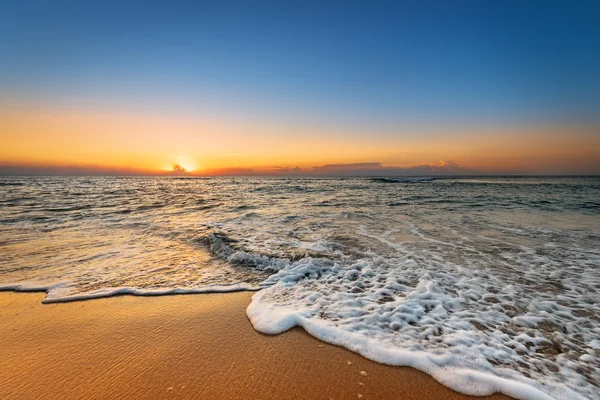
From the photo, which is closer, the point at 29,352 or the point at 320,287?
the point at 29,352

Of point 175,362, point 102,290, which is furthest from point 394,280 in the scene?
point 102,290

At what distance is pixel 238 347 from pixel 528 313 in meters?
3.89

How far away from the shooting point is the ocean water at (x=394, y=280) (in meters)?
2.92

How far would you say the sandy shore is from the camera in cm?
250

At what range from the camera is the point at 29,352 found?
304 centimetres

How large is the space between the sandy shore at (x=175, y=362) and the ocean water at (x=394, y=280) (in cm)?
29

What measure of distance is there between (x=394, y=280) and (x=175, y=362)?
366 cm

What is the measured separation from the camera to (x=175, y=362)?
2863 millimetres

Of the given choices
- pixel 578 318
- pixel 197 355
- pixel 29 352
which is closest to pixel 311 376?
pixel 197 355

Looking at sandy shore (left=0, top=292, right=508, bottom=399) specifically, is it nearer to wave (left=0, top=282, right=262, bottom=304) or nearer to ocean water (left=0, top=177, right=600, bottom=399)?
ocean water (left=0, top=177, right=600, bottom=399)

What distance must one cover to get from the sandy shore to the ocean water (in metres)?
0.29

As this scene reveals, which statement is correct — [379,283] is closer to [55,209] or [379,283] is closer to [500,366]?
[500,366]

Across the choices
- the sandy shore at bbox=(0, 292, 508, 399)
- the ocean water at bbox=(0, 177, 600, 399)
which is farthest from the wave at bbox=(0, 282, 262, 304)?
the sandy shore at bbox=(0, 292, 508, 399)

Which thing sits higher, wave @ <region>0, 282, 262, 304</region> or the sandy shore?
the sandy shore
